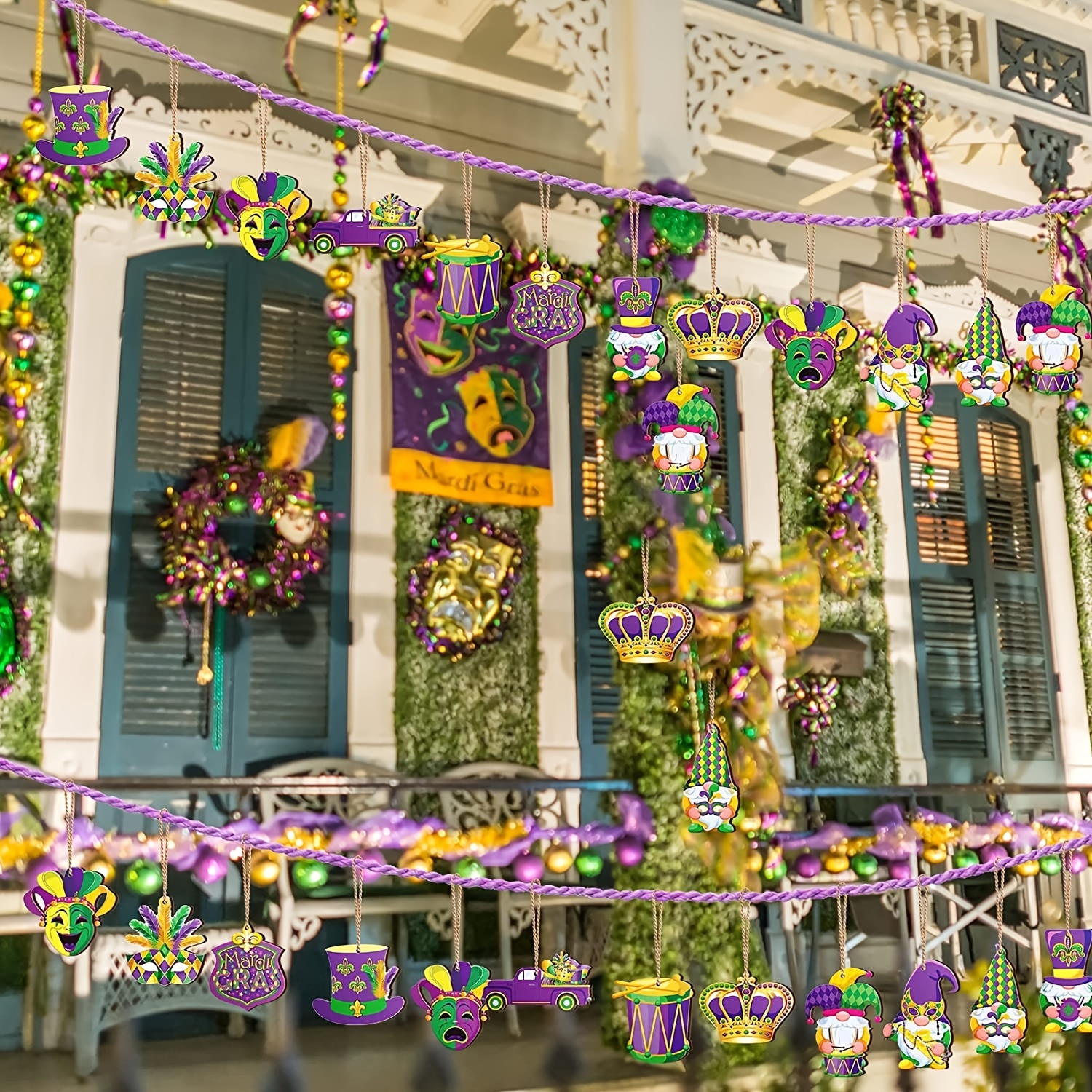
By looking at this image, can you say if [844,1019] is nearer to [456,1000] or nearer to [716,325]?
[456,1000]

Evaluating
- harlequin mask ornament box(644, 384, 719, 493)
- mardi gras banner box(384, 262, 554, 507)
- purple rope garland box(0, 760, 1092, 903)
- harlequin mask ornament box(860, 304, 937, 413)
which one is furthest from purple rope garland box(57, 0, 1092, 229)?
mardi gras banner box(384, 262, 554, 507)

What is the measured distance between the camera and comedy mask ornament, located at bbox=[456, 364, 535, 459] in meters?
5.70

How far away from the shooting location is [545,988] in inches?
115

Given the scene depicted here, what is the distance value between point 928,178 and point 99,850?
4.37 m

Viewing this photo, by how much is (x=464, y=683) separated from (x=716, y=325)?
106 inches

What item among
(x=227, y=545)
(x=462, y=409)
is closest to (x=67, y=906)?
(x=227, y=545)

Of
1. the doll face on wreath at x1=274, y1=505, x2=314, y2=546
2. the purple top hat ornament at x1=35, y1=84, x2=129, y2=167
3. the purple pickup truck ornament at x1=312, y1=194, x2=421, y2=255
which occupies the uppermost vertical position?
the purple top hat ornament at x1=35, y1=84, x2=129, y2=167

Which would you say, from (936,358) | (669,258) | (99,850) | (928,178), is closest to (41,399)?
(99,850)

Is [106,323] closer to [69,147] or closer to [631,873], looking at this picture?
[69,147]

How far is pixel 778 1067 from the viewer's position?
3.87m

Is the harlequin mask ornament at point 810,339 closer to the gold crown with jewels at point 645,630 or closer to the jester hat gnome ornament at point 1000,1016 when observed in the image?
the gold crown with jewels at point 645,630

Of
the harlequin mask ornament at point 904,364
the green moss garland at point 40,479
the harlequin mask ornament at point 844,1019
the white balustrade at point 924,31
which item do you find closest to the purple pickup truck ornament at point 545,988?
the harlequin mask ornament at point 844,1019

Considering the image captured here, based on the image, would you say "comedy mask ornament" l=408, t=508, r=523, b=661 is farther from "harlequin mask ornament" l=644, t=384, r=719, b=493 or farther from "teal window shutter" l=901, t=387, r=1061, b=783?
"teal window shutter" l=901, t=387, r=1061, b=783

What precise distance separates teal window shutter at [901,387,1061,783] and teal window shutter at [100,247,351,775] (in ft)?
11.4
